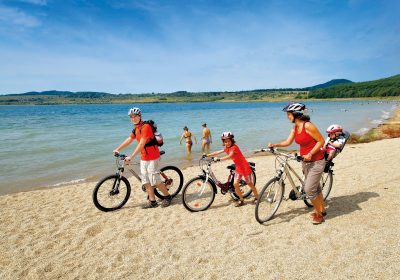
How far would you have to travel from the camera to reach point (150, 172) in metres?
6.90

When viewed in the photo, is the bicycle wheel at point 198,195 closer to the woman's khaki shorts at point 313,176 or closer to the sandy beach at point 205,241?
the sandy beach at point 205,241

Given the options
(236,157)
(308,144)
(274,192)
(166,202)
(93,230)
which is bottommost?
(93,230)

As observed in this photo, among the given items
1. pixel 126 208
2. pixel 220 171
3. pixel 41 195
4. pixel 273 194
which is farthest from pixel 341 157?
pixel 41 195

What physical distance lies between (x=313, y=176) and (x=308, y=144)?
26.4 inches

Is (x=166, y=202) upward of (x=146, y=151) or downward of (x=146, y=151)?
downward

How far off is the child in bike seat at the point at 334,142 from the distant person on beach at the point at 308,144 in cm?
103

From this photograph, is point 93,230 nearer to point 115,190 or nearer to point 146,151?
point 115,190

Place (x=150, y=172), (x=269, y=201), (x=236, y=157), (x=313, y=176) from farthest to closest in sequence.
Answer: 1. (x=150, y=172)
2. (x=236, y=157)
3. (x=269, y=201)
4. (x=313, y=176)

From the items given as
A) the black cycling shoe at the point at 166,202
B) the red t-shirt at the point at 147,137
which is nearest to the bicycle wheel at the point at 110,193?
the black cycling shoe at the point at 166,202

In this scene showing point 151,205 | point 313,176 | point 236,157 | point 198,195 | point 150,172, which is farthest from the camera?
point 151,205

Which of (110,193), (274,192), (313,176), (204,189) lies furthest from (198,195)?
(313,176)

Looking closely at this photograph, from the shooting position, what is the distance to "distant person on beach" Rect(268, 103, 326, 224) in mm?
5348

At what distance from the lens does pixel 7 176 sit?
43.2 feet

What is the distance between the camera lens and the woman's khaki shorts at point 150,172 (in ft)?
22.5
